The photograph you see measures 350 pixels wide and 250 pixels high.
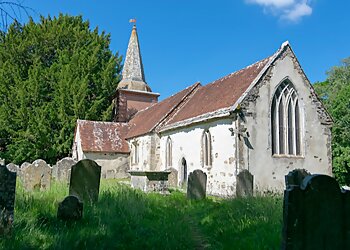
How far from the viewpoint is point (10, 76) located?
29.4 metres

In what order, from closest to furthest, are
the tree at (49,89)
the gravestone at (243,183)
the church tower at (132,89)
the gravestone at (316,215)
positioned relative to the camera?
the gravestone at (316,215) < the gravestone at (243,183) < the tree at (49,89) < the church tower at (132,89)

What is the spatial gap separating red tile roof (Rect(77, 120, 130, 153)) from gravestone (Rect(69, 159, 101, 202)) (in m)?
16.1

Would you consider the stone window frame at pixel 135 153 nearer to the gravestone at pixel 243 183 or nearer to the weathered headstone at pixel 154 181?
the weathered headstone at pixel 154 181

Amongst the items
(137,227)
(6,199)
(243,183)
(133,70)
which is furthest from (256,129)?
(133,70)

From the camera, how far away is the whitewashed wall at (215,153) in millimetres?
14906

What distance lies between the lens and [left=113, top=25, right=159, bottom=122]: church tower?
3322cm

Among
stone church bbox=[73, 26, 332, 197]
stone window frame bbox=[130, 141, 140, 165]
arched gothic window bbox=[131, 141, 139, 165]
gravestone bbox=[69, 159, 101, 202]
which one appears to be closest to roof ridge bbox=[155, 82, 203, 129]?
stone church bbox=[73, 26, 332, 197]

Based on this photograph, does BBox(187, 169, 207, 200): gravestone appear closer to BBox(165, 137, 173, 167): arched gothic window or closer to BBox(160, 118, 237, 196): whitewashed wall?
BBox(160, 118, 237, 196): whitewashed wall

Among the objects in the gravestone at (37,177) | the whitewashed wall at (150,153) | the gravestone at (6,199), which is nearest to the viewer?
the gravestone at (6,199)

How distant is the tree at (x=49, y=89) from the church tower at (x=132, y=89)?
5.01 ft

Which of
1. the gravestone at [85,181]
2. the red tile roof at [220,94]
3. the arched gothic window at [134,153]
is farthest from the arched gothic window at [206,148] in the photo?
the gravestone at [85,181]

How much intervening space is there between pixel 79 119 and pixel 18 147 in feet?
18.3

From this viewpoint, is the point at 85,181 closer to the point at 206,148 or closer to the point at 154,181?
the point at 154,181

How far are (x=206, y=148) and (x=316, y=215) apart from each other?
13032 mm
